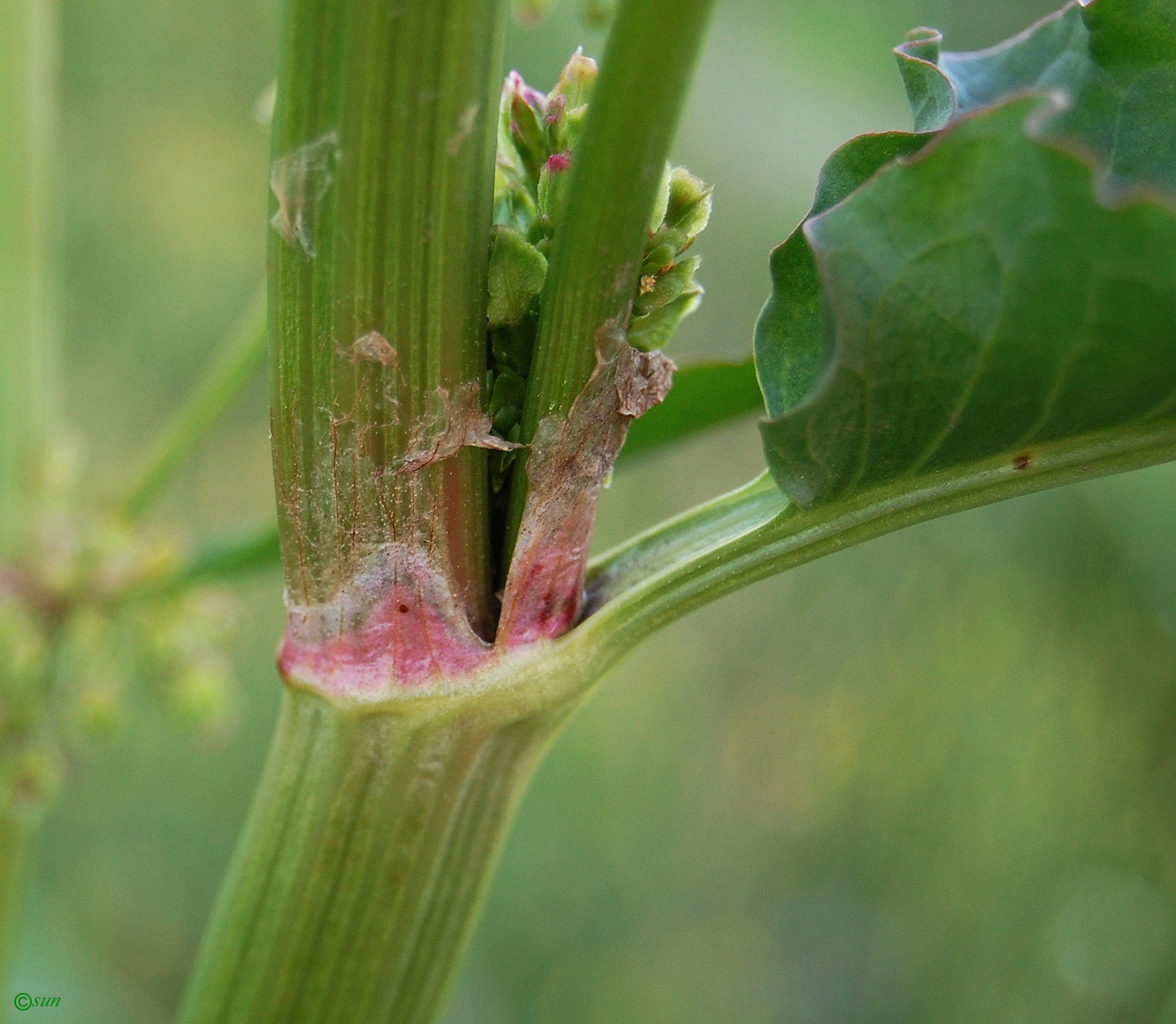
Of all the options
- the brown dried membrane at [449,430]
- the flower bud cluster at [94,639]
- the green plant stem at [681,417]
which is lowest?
the flower bud cluster at [94,639]

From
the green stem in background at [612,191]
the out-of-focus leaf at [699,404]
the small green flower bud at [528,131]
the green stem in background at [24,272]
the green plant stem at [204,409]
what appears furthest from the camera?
the green stem in background at [24,272]

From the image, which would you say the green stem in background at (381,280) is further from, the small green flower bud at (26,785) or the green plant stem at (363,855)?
the small green flower bud at (26,785)

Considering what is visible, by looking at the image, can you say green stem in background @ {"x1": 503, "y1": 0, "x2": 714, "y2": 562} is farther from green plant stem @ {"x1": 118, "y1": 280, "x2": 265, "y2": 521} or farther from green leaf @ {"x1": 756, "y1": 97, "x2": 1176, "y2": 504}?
green plant stem @ {"x1": 118, "y1": 280, "x2": 265, "y2": 521}

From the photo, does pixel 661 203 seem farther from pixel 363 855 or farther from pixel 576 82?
pixel 363 855

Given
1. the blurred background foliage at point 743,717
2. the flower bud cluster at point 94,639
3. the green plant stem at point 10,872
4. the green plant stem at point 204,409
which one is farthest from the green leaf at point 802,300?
the blurred background foliage at point 743,717

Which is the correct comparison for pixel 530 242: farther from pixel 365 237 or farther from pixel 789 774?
pixel 789 774

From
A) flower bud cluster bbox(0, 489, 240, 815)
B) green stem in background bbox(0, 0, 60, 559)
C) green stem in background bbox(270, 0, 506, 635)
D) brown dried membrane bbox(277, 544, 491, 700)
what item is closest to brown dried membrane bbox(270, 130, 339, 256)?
green stem in background bbox(270, 0, 506, 635)
